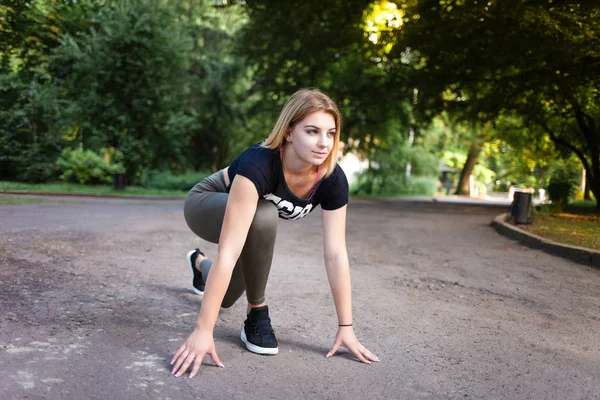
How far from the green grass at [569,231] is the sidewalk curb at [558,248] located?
0.23m

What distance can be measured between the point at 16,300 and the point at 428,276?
377 cm

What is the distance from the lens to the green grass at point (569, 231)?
792cm

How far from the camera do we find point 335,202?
306cm

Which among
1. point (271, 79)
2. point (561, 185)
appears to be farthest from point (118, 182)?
point (561, 185)

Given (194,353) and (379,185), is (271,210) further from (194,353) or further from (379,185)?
(379,185)

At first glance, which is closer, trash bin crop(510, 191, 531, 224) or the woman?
the woman

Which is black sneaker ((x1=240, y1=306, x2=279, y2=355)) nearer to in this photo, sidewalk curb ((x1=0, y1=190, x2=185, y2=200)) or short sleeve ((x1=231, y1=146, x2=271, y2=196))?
short sleeve ((x1=231, y1=146, x2=271, y2=196))

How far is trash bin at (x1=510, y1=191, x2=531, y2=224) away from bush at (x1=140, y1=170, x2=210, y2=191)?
12586 mm

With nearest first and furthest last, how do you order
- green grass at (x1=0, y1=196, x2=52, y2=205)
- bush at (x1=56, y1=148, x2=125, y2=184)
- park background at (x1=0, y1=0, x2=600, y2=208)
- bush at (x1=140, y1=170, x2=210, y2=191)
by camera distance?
green grass at (x1=0, y1=196, x2=52, y2=205), park background at (x1=0, y1=0, x2=600, y2=208), bush at (x1=56, y1=148, x2=125, y2=184), bush at (x1=140, y1=170, x2=210, y2=191)

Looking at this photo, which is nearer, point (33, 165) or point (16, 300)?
point (16, 300)

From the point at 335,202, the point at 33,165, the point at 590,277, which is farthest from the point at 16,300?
the point at 33,165

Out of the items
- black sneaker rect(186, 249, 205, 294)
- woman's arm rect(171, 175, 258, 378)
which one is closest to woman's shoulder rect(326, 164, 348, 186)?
woman's arm rect(171, 175, 258, 378)

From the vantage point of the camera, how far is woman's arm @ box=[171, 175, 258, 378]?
2707 millimetres

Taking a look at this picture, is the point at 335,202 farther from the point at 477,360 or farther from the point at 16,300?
the point at 16,300
